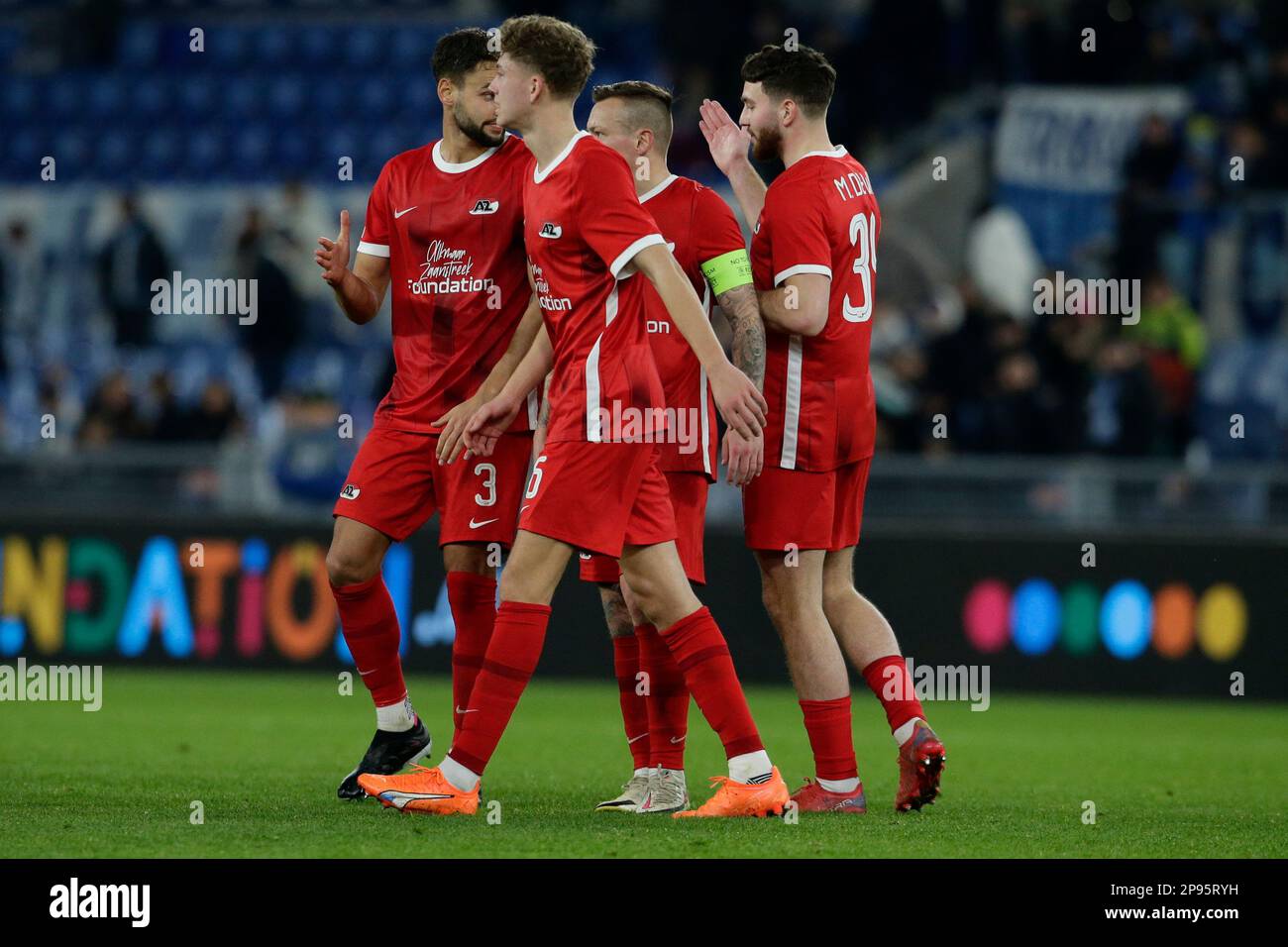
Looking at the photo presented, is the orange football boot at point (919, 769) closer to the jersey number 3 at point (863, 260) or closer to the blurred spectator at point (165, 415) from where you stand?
the jersey number 3 at point (863, 260)

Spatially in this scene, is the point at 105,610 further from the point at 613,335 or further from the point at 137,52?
the point at 137,52

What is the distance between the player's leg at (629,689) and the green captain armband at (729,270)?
3.12ft

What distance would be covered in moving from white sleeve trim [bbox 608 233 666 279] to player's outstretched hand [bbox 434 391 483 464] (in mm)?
820

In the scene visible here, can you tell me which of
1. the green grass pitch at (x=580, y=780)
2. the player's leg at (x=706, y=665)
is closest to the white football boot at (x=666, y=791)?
the green grass pitch at (x=580, y=780)

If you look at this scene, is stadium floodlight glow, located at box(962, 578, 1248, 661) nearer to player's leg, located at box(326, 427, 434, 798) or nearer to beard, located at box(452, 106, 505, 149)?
player's leg, located at box(326, 427, 434, 798)

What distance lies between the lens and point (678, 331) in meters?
6.44

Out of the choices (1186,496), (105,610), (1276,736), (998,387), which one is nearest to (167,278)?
(105,610)

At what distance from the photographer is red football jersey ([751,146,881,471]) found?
638cm

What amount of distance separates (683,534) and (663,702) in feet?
1.81

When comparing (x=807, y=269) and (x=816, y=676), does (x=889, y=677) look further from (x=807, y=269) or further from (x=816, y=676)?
(x=807, y=269)

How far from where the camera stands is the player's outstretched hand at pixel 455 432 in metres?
6.32

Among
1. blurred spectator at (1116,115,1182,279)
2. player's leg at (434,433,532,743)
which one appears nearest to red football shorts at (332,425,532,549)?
player's leg at (434,433,532,743)

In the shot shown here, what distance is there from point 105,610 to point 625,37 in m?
8.48
